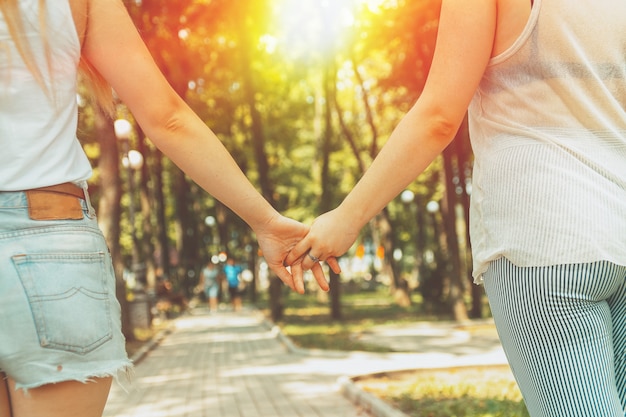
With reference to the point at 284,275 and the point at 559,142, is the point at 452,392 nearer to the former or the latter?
the point at 284,275

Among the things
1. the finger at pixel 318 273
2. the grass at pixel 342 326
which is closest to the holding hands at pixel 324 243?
the finger at pixel 318 273

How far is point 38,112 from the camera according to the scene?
2.08 meters

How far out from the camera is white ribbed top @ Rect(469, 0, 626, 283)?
2.26 m

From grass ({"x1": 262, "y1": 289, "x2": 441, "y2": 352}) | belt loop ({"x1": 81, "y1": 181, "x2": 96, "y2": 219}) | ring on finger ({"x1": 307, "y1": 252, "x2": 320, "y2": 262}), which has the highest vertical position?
belt loop ({"x1": 81, "y1": 181, "x2": 96, "y2": 219})

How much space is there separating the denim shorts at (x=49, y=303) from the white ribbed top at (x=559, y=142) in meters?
1.01

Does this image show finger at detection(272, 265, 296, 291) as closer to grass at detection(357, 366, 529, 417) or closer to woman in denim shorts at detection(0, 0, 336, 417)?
woman in denim shorts at detection(0, 0, 336, 417)

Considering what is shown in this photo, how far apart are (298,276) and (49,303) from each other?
66.3 inches

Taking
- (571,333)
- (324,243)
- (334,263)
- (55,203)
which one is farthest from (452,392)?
(55,203)

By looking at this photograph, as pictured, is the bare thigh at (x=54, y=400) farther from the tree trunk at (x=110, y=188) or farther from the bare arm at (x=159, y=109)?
the tree trunk at (x=110, y=188)

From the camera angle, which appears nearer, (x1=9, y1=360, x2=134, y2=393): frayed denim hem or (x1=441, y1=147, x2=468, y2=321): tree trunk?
(x1=9, y1=360, x2=134, y2=393): frayed denim hem

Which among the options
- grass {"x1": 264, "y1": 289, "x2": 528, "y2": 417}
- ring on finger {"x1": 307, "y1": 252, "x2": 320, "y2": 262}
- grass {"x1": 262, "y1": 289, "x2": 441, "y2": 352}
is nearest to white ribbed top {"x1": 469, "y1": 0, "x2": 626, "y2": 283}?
ring on finger {"x1": 307, "y1": 252, "x2": 320, "y2": 262}

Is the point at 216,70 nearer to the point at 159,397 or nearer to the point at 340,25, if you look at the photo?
the point at 340,25

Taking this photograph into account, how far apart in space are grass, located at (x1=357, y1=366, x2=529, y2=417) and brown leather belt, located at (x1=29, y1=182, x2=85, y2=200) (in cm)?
496

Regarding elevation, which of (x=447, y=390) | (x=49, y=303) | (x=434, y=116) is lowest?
(x=447, y=390)
